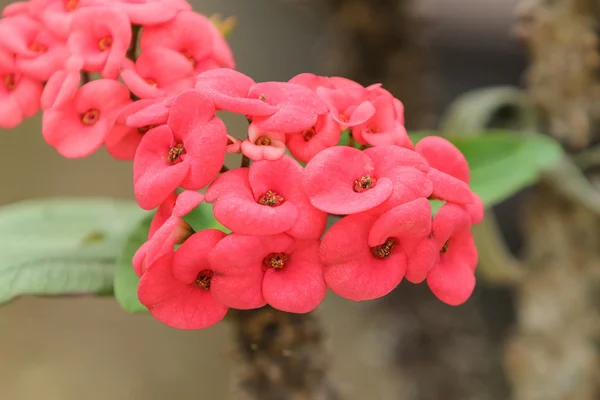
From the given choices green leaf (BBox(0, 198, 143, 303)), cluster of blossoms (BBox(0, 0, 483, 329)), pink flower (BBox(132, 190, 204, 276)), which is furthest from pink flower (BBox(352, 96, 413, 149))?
green leaf (BBox(0, 198, 143, 303))

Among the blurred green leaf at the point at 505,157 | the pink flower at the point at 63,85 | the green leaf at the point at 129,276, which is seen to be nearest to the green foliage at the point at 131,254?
the green leaf at the point at 129,276

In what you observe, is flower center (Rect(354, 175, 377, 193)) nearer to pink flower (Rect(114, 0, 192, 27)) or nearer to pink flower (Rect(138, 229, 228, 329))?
pink flower (Rect(138, 229, 228, 329))

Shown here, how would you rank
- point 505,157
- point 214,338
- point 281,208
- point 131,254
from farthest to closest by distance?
point 214,338, point 505,157, point 131,254, point 281,208

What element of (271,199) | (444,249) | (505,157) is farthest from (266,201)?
(505,157)

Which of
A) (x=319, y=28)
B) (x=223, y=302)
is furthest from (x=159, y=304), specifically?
(x=319, y=28)

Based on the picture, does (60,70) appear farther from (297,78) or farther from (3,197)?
(3,197)

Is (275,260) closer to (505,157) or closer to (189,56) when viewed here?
(189,56)

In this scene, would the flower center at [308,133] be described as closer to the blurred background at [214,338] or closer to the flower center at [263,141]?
the flower center at [263,141]
